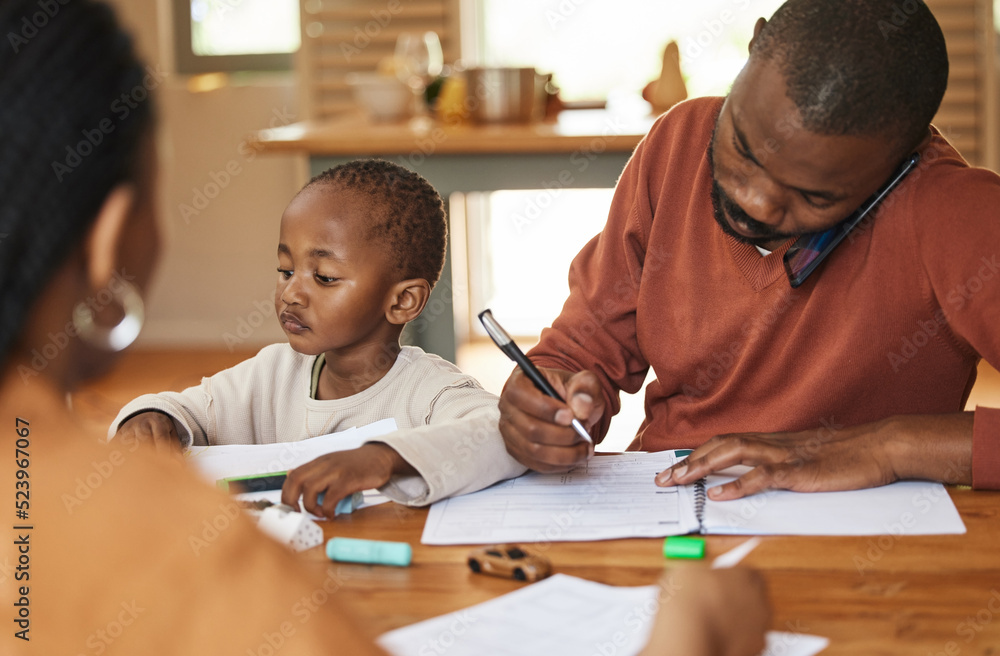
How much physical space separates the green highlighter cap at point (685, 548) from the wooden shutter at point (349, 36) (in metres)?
3.21

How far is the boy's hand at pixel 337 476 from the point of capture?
0.91 m

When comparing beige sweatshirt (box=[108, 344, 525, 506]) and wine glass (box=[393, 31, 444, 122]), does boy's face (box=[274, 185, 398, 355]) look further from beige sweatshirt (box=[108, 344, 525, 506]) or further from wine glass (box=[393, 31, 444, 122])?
wine glass (box=[393, 31, 444, 122])

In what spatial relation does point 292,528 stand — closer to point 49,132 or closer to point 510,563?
point 510,563

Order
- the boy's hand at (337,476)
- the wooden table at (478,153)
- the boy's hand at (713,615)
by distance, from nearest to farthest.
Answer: the boy's hand at (713,615) < the boy's hand at (337,476) < the wooden table at (478,153)

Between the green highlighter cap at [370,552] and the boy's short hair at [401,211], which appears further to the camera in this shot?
the boy's short hair at [401,211]

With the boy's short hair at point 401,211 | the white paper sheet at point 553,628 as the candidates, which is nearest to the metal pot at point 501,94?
the boy's short hair at point 401,211

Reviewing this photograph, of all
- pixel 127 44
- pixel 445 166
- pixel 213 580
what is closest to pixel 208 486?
pixel 213 580

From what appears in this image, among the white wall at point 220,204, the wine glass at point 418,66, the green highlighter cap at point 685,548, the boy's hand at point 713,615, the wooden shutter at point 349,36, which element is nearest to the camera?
the boy's hand at point 713,615

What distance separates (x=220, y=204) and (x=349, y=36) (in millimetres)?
944

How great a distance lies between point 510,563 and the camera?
78cm

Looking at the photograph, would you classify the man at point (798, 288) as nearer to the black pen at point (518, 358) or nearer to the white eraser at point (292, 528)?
the black pen at point (518, 358)

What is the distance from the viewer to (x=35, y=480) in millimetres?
468

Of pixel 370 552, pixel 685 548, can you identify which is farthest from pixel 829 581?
pixel 370 552

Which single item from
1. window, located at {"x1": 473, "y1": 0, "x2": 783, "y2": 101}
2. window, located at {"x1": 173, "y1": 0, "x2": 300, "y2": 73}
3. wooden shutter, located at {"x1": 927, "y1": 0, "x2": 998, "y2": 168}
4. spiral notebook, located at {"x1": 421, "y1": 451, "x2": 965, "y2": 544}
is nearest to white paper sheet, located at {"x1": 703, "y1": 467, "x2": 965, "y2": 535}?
spiral notebook, located at {"x1": 421, "y1": 451, "x2": 965, "y2": 544}
